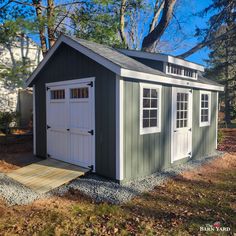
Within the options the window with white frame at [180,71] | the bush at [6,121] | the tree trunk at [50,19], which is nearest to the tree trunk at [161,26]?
→ the tree trunk at [50,19]

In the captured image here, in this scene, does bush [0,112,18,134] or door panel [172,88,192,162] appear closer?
door panel [172,88,192,162]

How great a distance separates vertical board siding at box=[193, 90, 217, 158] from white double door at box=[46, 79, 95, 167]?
12.5ft

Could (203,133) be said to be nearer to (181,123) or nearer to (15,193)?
(181,123)

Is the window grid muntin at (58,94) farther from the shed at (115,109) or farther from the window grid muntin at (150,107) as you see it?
the window grid muntin at (150,107)

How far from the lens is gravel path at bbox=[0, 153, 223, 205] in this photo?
429 centimetres

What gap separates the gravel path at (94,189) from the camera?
4289 mm

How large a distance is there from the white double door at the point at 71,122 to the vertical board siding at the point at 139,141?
963 mm

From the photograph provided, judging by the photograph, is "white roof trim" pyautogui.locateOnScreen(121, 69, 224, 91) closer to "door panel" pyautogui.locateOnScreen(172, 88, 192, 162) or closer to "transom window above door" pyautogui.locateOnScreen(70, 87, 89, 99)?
"door panel" pyautogui.locateOnScreen(172, 88, 192, 162)

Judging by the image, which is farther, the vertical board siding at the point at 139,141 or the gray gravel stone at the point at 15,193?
the vertical board siding at the point at 139,141

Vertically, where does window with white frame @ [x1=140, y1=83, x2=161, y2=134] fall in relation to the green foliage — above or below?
below

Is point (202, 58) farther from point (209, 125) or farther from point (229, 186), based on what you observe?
point (229, 186)

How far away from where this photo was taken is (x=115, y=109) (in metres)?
4.92

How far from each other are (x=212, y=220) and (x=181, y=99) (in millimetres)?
3939

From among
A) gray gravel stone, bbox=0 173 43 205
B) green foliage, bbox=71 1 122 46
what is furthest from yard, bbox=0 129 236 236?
green foliage, bbox=71 1 122 46
